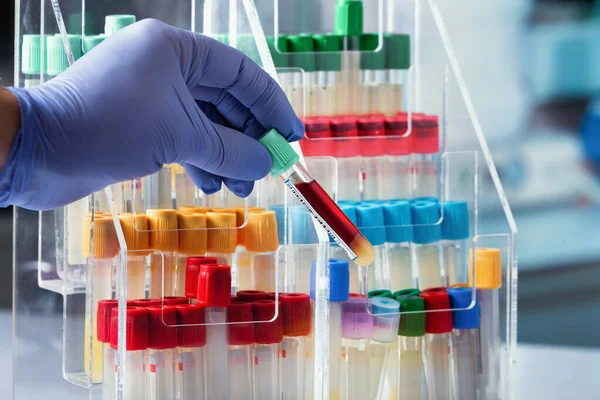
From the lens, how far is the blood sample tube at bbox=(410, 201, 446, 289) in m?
1.44

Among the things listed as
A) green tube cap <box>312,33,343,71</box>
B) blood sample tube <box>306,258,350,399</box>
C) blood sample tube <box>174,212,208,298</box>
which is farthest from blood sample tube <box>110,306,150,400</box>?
green tube cap <box>312,33,343,71</box>

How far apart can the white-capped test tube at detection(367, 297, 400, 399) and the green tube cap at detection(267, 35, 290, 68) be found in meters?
0.44

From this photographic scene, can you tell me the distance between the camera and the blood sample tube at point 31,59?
4.62 feet

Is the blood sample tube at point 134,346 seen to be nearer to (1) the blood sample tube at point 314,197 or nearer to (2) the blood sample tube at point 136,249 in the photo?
(2) the blood sample tube at point 136,249

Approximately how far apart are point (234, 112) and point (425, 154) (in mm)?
418

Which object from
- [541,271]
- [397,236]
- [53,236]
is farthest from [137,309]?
[541,271]

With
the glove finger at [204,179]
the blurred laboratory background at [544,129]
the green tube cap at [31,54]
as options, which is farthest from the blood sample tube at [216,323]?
the blurred laboratory background at [544,129]

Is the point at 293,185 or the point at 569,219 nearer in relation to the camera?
the point at 293,185

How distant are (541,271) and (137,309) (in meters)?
3.12

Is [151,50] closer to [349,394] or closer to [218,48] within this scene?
[218,48]

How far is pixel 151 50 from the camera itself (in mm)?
1055

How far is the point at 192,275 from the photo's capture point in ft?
4.13

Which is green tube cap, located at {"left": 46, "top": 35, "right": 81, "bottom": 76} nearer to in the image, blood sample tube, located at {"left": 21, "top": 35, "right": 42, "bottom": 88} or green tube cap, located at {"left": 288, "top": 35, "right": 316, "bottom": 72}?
blood sample tube, located at {"left": 21, "top": 35, "right": 42, "bottom": 88}

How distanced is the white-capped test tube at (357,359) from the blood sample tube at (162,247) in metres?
0.27
